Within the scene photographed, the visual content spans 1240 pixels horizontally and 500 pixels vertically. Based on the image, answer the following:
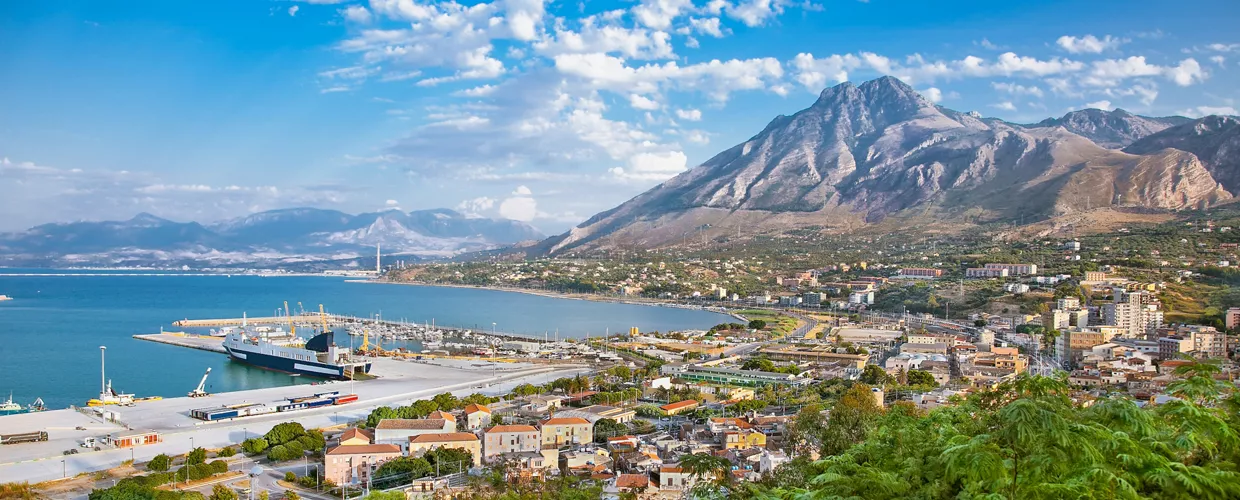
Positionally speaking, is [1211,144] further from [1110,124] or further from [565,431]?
[565,431]

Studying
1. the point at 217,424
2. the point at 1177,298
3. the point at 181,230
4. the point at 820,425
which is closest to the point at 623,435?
the point at 820,425

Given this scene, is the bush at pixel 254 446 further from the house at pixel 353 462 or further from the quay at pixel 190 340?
the quay at pixel 190 340

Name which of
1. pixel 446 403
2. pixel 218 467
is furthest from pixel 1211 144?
pixel 218 467

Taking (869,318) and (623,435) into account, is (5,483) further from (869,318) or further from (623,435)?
(869,318)

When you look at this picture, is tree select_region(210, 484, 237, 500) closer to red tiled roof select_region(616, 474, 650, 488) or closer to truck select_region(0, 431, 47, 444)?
red tiled roof select_region(616, 474, 650, 488)

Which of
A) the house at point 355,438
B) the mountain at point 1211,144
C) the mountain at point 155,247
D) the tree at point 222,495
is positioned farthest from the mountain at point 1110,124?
the mountain at point 155,247

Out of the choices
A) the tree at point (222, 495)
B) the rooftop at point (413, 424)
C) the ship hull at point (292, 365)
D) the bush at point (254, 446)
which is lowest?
the ship hull at point (292, 365)
